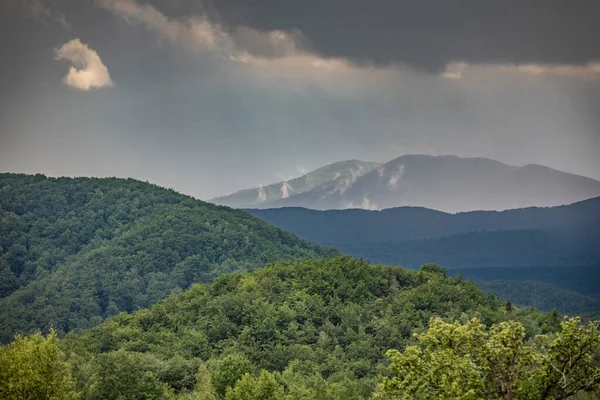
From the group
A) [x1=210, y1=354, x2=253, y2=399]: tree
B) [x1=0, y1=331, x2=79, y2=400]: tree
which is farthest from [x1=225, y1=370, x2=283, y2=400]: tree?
[x1=210, y1=354, x2=253, y2=399]: tree

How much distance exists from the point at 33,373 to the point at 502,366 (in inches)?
1109

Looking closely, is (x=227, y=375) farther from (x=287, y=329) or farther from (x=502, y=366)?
(x=502, y=366)

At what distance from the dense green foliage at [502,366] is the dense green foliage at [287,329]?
30.9 meters

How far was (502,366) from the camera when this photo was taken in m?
25.3

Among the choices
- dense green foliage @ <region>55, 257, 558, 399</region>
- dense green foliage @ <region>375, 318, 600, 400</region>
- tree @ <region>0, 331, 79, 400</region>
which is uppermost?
dense green foliage @ <region>375, 318, 600, 400</region>

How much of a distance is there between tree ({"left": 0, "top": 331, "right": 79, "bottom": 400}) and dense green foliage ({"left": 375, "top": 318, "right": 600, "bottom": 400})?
24015mm

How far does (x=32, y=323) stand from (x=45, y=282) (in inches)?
1187

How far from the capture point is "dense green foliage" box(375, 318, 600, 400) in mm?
24516

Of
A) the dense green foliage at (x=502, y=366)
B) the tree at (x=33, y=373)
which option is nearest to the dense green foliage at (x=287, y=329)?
the tree at (x=33, y=373)

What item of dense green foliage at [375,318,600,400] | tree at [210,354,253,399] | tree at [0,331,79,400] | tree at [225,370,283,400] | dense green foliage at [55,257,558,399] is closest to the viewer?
dense green foliage at [375,318,600,400]

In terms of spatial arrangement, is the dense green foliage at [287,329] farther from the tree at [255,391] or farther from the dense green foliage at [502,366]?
the dense green foliage at [502,366]

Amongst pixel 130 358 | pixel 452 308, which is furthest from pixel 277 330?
pixel 130 358

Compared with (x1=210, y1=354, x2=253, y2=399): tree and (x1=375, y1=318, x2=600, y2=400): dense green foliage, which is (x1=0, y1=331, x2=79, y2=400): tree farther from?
(x1=375, y1=318, x2=600, y2=400): dense green foliage

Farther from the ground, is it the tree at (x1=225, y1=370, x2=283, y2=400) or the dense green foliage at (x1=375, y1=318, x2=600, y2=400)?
the dense green foliage at (x1=375, y1=318, x2=600, y2=400)
